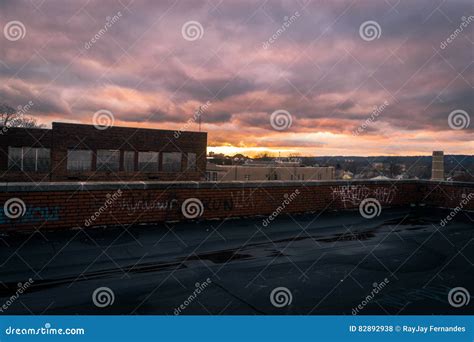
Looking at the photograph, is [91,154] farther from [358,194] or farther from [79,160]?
[358,194]

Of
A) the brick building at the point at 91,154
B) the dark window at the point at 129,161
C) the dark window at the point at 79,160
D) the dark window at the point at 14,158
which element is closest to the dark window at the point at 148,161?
the brick building at the point at 91,154

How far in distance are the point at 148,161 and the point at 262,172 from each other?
3006 cm

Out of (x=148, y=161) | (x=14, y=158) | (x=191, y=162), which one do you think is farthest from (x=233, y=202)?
(x=14, y=158)

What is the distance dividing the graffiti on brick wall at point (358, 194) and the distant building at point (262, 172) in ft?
147

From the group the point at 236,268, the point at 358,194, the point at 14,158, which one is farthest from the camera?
the point at 14,158

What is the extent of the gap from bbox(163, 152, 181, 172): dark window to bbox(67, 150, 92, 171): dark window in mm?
8261

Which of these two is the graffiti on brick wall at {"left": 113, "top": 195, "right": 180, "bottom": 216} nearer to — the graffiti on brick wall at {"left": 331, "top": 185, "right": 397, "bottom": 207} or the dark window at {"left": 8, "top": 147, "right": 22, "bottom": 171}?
the graffiti on brick wall at {"left": 331, "top": 185, "right": 397, "bottom": 207}

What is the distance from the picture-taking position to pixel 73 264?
6.33 metres

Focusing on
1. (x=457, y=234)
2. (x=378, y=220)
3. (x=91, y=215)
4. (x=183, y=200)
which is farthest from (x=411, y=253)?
(x=91, y=215)

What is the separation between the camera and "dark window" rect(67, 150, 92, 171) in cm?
3609

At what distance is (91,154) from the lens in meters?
37.0

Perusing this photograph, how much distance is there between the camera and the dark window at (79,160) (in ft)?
118

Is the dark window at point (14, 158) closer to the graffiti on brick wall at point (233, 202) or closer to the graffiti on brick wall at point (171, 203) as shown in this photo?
the graffiti on brick wall at point (171, 203)

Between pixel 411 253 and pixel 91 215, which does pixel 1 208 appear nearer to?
pixel 91 215
